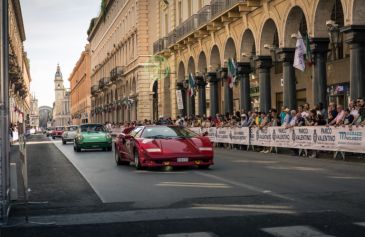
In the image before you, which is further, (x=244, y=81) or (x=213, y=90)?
(x=213, y=90)

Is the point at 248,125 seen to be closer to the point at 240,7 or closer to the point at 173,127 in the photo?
the point at 240,7

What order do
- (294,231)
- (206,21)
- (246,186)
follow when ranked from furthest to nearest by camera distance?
(206,21)
(246,186)
(294,231)

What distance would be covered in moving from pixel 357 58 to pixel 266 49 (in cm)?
986

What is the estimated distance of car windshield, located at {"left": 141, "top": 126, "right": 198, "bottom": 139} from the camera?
16859mm

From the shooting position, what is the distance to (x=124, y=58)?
7456 centimetres

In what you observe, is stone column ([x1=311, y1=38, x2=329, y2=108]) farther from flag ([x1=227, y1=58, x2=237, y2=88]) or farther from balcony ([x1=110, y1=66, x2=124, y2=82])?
balcony ([x1=110, y1=66, x2=124, y2=82])

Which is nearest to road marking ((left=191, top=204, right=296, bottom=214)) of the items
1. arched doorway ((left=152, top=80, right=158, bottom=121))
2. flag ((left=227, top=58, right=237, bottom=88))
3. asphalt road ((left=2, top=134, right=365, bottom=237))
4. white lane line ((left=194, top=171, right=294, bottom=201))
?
asphalt road ((left=2, top=134, right=365, bottom=237))

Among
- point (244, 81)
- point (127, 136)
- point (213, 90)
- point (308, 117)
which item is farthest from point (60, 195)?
point (213, 90)

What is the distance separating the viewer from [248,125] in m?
28.1

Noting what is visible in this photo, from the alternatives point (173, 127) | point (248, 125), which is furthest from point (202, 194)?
point (248, 125)

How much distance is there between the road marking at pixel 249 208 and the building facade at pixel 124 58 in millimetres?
50729

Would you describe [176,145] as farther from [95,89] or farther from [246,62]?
[95,89]

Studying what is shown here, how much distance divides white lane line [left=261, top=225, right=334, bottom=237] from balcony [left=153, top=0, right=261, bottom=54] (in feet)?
86.8

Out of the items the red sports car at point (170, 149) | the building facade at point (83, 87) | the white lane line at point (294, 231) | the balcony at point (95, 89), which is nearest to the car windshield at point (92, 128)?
the red sports car at point (170, 149)
